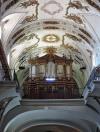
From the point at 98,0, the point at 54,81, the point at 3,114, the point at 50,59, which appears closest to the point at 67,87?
the point at 54,81

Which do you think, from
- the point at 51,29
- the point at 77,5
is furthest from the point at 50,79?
the point at 77,5

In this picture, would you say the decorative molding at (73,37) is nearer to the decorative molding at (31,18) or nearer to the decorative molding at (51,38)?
the decorative molding at (51,38)

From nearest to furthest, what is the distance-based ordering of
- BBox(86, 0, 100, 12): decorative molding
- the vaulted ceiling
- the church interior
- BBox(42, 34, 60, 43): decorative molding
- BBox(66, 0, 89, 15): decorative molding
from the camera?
BBox(86, 0, 100, 12): decorative molding → BBox(66, 0, 89, 15): decorative molding → the vaulted ceiling → the church interior → BBox(42, 34, 60, 43): decorative molding

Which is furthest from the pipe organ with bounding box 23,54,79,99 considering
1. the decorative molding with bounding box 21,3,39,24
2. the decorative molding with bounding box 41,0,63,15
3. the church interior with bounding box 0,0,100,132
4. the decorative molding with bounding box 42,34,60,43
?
the decorative molding with bounding box 41,0,63,15

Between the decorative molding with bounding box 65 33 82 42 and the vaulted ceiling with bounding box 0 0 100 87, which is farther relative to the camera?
the decorative molding with bounding box 65 33 82 42

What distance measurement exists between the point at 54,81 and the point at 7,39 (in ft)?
17.0

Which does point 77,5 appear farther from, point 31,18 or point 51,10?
point 31,18

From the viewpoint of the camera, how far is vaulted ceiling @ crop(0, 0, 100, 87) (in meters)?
21.0

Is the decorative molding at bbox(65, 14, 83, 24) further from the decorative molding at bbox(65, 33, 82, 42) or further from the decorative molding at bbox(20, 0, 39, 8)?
the decorative molding at bbox(65, 33, 82, 42)

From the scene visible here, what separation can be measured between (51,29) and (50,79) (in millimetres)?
3626

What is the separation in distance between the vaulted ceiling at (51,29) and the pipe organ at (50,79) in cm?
91

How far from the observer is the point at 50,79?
90.2 ft

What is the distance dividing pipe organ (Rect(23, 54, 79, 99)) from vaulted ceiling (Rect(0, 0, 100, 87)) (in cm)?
91

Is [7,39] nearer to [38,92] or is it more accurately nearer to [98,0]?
[38,92]
